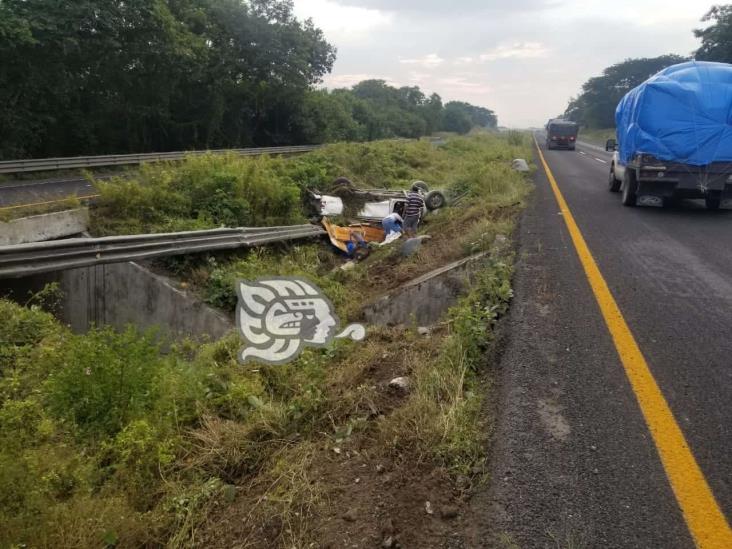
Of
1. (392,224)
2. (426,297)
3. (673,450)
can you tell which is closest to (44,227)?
(426,297)

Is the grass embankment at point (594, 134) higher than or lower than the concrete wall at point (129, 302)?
higher

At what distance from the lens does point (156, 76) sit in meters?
24.9

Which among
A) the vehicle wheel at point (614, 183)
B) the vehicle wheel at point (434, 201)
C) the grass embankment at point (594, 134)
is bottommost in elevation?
the vehicle wheel at point (434, 201)

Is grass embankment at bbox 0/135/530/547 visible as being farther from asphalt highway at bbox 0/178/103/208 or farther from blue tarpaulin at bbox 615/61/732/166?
asphalt highway at bbox 0/178/103/208

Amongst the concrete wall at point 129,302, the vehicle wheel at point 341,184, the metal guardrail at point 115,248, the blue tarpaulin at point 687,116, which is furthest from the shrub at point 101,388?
the vehicle wheel at point 341,184

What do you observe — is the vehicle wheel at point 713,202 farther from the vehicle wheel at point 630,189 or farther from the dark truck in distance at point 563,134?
the dark truck in distance at point 563,134

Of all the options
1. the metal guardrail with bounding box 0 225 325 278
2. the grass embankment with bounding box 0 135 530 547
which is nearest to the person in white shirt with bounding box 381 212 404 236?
the metal guardrail with bounding box 0 225 325 278

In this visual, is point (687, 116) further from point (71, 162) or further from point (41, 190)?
point (71, 162)

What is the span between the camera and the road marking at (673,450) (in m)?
2.26

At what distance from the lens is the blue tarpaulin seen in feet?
30.5

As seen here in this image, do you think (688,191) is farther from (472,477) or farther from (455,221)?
(472,477)

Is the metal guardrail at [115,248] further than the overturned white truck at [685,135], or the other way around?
the overturned white truck at [685,135]

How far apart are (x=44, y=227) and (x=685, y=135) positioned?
11.4 metres

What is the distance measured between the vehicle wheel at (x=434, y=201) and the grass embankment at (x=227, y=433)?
7765 millimetres
